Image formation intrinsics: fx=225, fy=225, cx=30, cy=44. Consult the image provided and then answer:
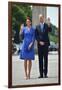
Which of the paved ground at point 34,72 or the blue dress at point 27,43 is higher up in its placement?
the blue dress at point 27,43

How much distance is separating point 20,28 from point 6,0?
28 cm

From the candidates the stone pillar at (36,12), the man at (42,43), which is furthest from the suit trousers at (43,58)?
the stone pillar at (36,12)

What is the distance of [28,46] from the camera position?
6.71 ft

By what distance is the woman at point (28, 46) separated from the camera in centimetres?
203

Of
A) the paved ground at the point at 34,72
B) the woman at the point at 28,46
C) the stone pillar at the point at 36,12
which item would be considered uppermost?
the stone pillar at the point at 36,12

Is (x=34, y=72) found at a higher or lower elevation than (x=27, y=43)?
lower

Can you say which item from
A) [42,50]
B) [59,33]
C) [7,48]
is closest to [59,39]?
[59,33]

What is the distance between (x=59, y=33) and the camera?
2.13m

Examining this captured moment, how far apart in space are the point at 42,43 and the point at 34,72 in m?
0.28

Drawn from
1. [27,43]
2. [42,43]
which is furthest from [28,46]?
[42,43]

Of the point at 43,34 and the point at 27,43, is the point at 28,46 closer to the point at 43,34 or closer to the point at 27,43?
the point at 27,43

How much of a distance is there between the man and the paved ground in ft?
0.13

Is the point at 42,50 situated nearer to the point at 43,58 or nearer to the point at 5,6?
the point at 43,58

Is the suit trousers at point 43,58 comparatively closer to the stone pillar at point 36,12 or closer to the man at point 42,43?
the man at point 42,43
